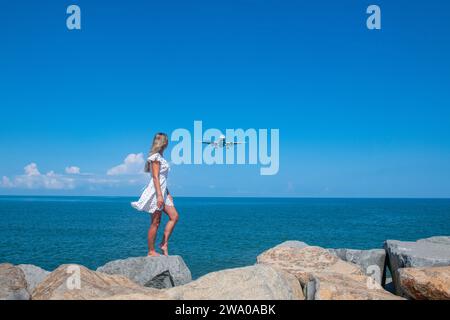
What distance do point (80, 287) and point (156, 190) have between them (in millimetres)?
3074

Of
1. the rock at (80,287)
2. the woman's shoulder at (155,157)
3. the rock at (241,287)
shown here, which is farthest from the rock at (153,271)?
the rock at (241,287)

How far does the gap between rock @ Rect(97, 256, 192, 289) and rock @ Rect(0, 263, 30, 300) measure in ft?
6.49

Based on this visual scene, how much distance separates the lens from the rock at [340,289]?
547 cm

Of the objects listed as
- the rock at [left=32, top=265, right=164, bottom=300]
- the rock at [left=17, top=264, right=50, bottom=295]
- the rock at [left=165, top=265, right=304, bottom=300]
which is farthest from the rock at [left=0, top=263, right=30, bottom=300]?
the rock at [left=165, top=265, right=304, bottom=300]

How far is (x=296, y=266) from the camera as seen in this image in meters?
7.79

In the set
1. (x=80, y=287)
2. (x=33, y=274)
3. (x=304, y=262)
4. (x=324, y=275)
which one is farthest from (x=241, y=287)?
(x=33, y=274)

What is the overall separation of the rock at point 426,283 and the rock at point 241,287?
1.81 meters

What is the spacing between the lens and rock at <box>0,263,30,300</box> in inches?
225

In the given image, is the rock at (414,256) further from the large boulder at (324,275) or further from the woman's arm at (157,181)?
the woman's arm at (157,181)

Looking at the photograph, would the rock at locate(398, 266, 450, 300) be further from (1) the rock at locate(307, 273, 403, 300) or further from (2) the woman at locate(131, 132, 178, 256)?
(2) the woman at locate(131, 132, 178, 256)
